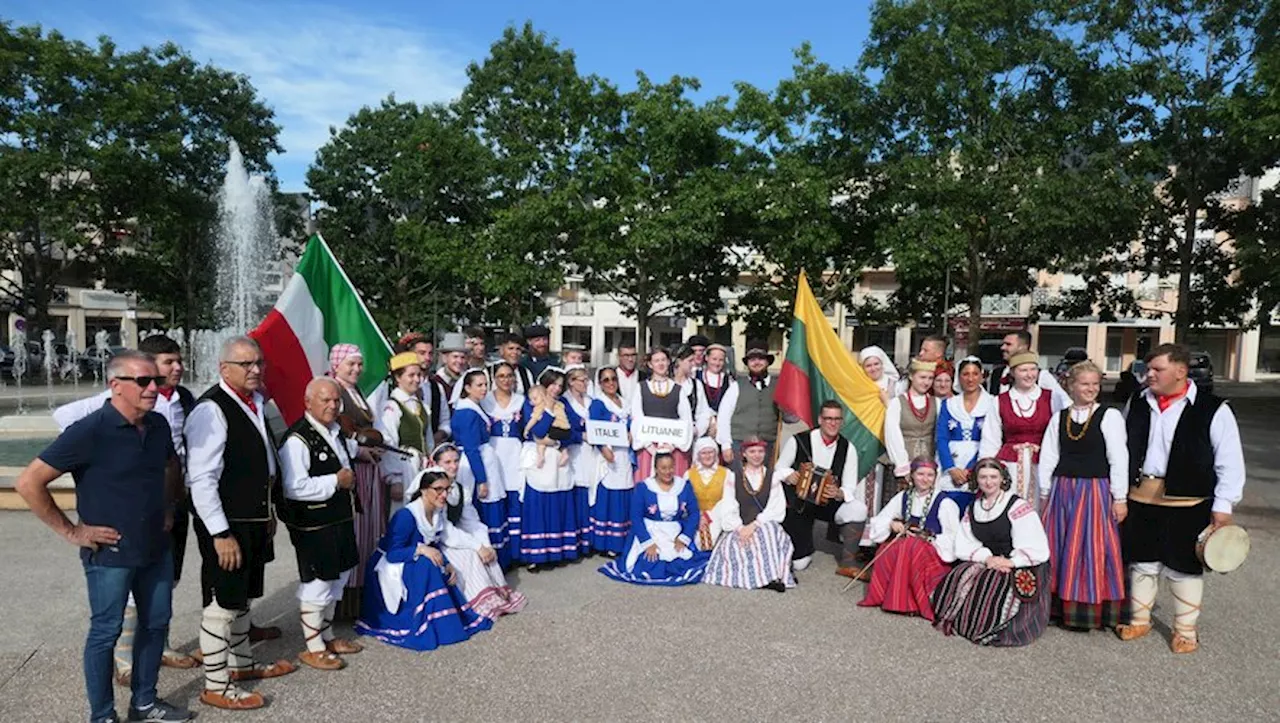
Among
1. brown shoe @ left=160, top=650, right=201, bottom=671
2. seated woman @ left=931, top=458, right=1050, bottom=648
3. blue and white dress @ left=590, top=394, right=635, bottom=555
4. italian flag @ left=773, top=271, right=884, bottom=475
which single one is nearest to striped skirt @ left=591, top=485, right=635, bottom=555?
blue and white dress @ left=590, top=394, right=635, bottom=555

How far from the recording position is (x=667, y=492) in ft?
21.3

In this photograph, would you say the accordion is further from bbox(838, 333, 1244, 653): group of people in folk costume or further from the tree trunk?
the tree trunk

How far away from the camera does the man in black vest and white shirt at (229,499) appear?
373cm

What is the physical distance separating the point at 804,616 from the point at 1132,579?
79.5 inches

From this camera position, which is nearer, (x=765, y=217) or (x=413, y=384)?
(x=413, y=384)

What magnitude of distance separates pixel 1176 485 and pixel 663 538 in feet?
11.0

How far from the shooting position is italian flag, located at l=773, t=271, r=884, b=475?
685 cm

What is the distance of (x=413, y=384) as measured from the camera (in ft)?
18.5

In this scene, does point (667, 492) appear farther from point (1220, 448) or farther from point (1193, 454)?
point (1220, 448)

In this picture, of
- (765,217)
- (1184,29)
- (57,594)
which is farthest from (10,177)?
(1184,29)

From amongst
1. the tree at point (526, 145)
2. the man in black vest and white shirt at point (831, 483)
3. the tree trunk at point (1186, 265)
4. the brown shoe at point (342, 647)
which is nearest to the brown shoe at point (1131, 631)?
the man in black vest and white shirt at point (831, 483)

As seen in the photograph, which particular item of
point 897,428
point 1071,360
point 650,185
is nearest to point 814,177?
point 650,185

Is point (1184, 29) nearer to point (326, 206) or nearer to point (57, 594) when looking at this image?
point (57, 594)

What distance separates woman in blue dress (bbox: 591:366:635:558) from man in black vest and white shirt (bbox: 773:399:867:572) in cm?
123
